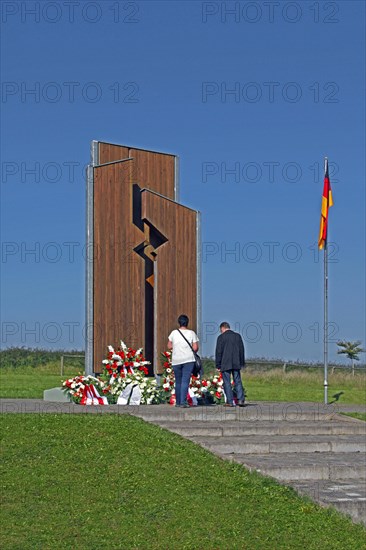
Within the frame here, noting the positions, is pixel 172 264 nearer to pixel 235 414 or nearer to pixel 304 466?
pixel 235 414

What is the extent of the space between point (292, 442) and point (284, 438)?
76cm

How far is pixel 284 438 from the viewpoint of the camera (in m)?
15.0

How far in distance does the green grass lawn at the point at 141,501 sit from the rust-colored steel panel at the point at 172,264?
6.70 m

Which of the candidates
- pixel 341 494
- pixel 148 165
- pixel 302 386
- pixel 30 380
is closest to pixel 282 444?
pixel 341 494

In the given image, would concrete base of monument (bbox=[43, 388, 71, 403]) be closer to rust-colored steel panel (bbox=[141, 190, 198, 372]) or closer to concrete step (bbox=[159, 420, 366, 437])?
rust-colored steel panel (bbox=[141, 190, 198, 372])

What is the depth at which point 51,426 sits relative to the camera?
12977mm

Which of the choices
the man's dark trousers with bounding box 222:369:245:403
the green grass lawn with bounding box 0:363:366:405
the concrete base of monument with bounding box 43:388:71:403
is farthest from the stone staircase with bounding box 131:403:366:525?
the green grass lawn with bounding box 0:363:366:405

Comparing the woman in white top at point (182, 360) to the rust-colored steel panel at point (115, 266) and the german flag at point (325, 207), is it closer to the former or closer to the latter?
the rust-colored steel panel at point (115, 266)

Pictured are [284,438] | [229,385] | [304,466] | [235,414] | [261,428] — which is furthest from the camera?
[229,385]

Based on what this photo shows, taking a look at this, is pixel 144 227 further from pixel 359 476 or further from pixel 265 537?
pixel 265 537

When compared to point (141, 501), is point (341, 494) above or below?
below

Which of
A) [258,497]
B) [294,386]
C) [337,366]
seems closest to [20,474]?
[258,497]

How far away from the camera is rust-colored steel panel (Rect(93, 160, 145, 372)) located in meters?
18.6

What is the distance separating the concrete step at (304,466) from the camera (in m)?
12.1
